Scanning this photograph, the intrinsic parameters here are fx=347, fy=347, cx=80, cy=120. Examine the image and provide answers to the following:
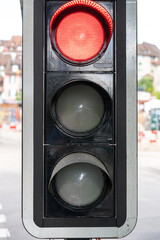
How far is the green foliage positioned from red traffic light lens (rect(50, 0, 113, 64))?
49.3 metres

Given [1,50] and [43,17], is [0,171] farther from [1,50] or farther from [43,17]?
[1,50]

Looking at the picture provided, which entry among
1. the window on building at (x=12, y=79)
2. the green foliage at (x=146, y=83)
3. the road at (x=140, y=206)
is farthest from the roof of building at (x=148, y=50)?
the road at (x=140, y=206)

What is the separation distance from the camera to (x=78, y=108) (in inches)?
47.4

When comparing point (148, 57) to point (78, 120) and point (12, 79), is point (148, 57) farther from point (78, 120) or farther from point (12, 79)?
point (78, 120)

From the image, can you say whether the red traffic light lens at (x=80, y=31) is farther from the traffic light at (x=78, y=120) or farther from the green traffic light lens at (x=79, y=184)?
the green traffic light lens at (x=79, y=184)

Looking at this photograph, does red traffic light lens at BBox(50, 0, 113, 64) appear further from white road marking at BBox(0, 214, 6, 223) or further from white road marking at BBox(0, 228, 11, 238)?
white road marking at BBox(0, 214, 6, 223)

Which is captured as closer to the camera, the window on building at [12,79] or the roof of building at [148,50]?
the window on building at [12,79]

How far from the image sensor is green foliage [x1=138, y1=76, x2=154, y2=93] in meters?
50.4

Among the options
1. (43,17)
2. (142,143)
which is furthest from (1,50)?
(43,17)

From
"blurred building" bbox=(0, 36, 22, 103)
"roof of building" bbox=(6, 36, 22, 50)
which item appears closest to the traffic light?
"blurred building" bbox=(0, 36, 22, 103)

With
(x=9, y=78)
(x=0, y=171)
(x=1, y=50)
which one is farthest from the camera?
(x=1, y=50)

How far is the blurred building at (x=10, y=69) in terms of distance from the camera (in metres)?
56.2

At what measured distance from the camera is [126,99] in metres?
1.19

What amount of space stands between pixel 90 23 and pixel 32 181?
574mm
